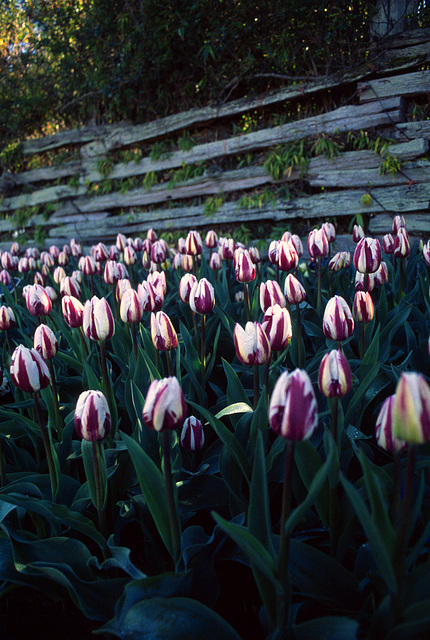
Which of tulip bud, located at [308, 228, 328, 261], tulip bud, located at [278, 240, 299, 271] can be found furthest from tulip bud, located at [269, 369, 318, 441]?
tulip bud, located at [308, 228, 328, 261]

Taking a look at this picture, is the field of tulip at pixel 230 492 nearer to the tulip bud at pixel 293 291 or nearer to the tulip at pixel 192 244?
the tulip bud at pixel 293 291

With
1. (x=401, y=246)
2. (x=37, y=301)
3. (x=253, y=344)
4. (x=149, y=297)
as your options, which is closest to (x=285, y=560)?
(x=253, y=344)

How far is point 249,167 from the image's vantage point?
16.3 feet

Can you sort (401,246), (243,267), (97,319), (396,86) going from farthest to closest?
(396,86), (401,246), (243,267), (97,319)

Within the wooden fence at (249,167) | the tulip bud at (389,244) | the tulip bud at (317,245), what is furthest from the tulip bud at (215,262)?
the wooden fence at (249,167)

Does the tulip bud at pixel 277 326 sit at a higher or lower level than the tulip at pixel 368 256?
lower

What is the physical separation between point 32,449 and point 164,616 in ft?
2.93

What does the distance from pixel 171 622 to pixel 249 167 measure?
4770 millimetres

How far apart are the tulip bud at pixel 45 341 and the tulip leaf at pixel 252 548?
2.52 ft

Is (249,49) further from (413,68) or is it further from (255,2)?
(413,68)

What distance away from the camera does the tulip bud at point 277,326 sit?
1.07 m

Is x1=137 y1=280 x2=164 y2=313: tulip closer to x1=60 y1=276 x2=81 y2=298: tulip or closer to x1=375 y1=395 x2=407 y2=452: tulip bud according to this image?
x1=60 y1=276 x2=81 y2=298: tulip

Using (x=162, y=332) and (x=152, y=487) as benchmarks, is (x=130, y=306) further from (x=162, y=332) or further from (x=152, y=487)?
(x=152, y=487)

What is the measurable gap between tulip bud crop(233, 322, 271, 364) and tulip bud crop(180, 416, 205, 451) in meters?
0.22
